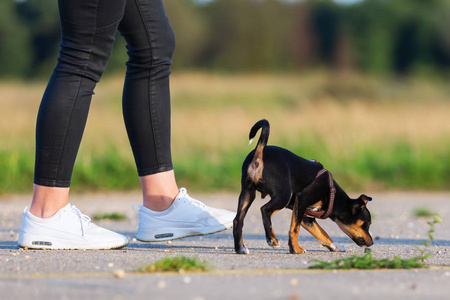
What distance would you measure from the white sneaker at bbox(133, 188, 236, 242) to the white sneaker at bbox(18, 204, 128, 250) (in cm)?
24

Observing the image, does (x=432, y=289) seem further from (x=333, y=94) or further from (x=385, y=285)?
(x=333, y=94)

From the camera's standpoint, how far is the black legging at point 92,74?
3.18 m

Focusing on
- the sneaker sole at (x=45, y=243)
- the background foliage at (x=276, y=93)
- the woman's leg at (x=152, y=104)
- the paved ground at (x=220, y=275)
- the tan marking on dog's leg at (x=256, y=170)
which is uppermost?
the background foliage at (x=276, y=93)

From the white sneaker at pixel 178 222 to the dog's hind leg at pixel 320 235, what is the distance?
0.45 meters

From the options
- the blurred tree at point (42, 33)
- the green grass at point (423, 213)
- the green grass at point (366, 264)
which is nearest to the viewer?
the green grass at point (366, 264)

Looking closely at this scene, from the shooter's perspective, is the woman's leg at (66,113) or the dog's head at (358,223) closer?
the woman's leg at (66,113)

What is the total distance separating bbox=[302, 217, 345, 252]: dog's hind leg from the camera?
3.62 meters

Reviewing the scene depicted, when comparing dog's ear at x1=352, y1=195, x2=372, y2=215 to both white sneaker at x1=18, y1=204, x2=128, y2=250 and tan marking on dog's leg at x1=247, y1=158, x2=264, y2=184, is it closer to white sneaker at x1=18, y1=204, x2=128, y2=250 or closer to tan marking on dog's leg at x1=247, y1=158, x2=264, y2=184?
tan marking on dog's leg at x1=247, y1=158, x2=264, y2=184

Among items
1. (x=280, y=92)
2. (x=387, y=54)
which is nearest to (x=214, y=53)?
(x=387, y=54)

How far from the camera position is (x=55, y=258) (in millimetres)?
3004

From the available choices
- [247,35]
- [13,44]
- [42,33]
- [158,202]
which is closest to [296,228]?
[158,202]

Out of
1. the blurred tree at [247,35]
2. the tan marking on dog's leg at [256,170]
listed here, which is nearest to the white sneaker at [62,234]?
the tan marking on dog's leg at [256,170]

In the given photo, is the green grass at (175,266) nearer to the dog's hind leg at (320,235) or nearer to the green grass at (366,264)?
the green grass at (366,264)

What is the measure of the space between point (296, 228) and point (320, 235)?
0.22m
